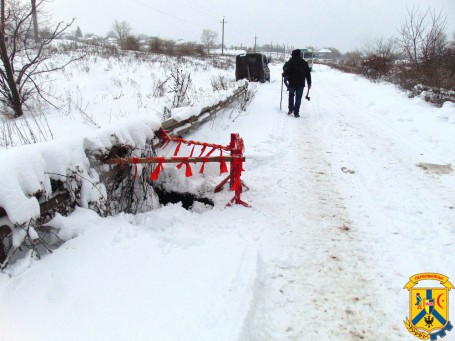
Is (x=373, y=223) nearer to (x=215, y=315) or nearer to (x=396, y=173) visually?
(x=396, y=173)

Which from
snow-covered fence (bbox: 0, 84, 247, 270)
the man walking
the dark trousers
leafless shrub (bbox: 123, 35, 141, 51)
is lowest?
snow-covered fence (bbox: 0, 84, 247, 270)

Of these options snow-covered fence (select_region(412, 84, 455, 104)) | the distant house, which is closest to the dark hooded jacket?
snow-covered fence (select_region(412, 84, 455, 104))

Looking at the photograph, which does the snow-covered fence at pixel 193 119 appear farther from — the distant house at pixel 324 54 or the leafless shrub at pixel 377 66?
the distant house at pixel 324 54

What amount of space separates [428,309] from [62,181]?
3.16 meters

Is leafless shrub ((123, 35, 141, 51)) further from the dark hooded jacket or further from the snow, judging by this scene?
the snow

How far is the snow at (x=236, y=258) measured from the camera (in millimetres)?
2215

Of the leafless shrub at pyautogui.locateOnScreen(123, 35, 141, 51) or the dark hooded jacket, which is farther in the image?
the leafless shrub at pyautogui.locateOnScreen(123, 35, 141, 51)

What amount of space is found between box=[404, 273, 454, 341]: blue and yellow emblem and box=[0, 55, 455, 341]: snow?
0.07 metres

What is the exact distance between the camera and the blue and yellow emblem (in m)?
2.23

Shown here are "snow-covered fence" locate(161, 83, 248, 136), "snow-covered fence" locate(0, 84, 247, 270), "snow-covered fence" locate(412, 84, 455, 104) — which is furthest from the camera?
"snow-covered fence" locate(412, 84, 455, 104)

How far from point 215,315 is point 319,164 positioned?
149 inches

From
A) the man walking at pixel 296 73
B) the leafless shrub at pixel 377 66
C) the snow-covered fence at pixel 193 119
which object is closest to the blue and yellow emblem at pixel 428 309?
the snow-covered fence at pixel 193 119

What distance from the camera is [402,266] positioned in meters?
2.88

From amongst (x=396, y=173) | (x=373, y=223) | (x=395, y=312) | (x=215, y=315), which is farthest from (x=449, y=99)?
(x=215, y=315)
